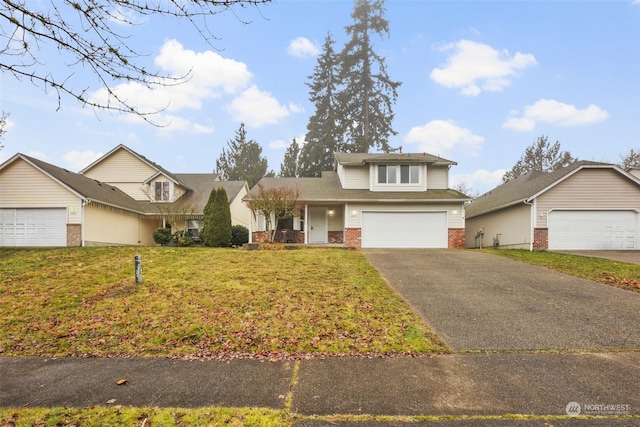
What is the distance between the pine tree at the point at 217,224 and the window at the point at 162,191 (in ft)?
20.1

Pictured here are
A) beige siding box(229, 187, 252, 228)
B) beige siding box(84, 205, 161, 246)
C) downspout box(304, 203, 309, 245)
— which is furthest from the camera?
beige siding box(229, 187, 252, 228)

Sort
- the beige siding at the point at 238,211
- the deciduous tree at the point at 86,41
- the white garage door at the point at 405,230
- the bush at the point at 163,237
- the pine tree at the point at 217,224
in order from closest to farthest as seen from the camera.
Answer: the deciduous tree at the point at 86,41 < the pine tree at the point at 217,224 < the white garage door at the point at 405,230 < the bush at the point at 163,237 < the beige siding at the point at 238,211

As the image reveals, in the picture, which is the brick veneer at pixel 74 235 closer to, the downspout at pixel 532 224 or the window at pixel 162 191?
the window at pixel 162 191

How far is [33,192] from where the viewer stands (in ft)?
Result: 52.4

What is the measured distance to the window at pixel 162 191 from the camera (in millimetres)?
21312

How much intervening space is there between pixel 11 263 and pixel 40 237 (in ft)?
19.8

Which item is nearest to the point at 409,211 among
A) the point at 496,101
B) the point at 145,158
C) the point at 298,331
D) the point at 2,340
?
the point at 496,101

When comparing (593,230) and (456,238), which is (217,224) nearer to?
(456,238)

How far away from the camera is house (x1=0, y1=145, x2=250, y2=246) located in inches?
628

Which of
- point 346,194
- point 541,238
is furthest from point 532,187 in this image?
point 346,194

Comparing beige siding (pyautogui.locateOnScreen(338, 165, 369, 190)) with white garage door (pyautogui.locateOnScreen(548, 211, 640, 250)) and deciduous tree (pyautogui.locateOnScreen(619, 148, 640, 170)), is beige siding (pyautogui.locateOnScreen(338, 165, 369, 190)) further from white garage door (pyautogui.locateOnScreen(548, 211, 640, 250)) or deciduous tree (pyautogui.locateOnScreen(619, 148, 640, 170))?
deciduous tree (pyautogui.locateOnScreen(619, 148, 640, 170))

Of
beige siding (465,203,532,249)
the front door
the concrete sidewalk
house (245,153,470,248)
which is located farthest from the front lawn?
beige siding (465,203,532,249)

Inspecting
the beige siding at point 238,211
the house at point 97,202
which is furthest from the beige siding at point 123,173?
the beige siding at point 238,211

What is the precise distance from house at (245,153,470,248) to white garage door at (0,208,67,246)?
942 centimetres
